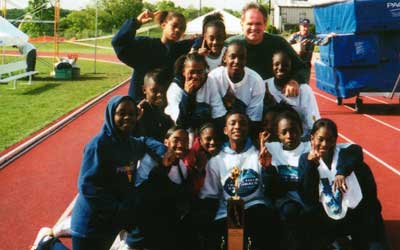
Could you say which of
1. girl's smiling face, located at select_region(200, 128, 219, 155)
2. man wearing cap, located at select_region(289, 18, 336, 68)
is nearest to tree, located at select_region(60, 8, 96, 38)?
man wearing cap, located at select_region(289, 18, 336, 68)

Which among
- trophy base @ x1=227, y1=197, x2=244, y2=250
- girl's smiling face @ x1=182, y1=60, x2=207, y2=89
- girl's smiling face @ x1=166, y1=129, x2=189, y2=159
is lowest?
trophy base @ x1=227, y1=197, x2=244, y2=250

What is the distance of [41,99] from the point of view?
15406 mm

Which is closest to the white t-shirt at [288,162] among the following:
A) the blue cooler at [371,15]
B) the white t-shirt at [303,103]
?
the white t-shirt at [303,103]

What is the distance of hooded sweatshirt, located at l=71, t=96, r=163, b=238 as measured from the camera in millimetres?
3910

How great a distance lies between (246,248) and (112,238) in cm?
105

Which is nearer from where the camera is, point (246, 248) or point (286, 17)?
point (246, 248)

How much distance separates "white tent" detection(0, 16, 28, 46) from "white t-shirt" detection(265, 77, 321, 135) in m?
13.5

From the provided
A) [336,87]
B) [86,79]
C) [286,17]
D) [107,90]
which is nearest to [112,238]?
[336,87]

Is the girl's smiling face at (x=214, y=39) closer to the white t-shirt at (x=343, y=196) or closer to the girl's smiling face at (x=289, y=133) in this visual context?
the girl's smiling face at (x=289, y=133)

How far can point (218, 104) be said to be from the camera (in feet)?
15.1

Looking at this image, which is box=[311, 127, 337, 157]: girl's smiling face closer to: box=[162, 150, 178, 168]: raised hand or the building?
box=[162, 150, 178, 168]: raised hand

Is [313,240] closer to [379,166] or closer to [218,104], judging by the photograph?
[218,104]

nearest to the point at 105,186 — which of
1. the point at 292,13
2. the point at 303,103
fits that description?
the point at 303,103

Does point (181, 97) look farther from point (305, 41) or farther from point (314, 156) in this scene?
point (305, 41)
